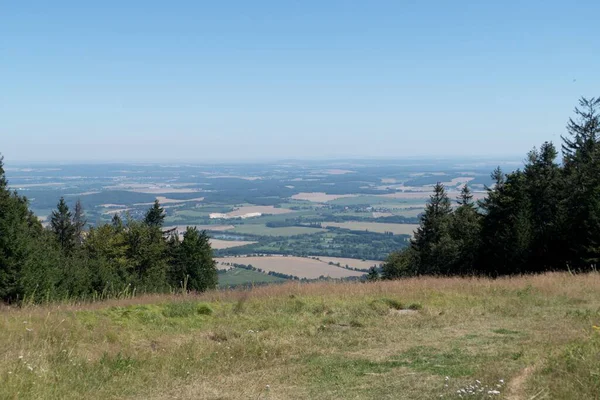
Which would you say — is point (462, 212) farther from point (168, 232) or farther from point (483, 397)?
point (483, 397)

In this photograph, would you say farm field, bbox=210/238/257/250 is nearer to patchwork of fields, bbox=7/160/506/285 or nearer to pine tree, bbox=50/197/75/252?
patchwork of fields, bbox=7/160/506/285

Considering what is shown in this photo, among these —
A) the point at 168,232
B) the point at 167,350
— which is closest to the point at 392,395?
the point at 167,350

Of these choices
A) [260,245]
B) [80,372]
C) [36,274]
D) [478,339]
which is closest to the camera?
[80,372]

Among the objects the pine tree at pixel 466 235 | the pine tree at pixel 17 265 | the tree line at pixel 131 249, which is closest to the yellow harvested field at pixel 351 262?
the pine tree at pixel 466 235

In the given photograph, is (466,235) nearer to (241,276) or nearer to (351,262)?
(241,276)

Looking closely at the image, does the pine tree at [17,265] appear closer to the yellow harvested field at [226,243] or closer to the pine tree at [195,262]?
the pine tree at [195,262]
